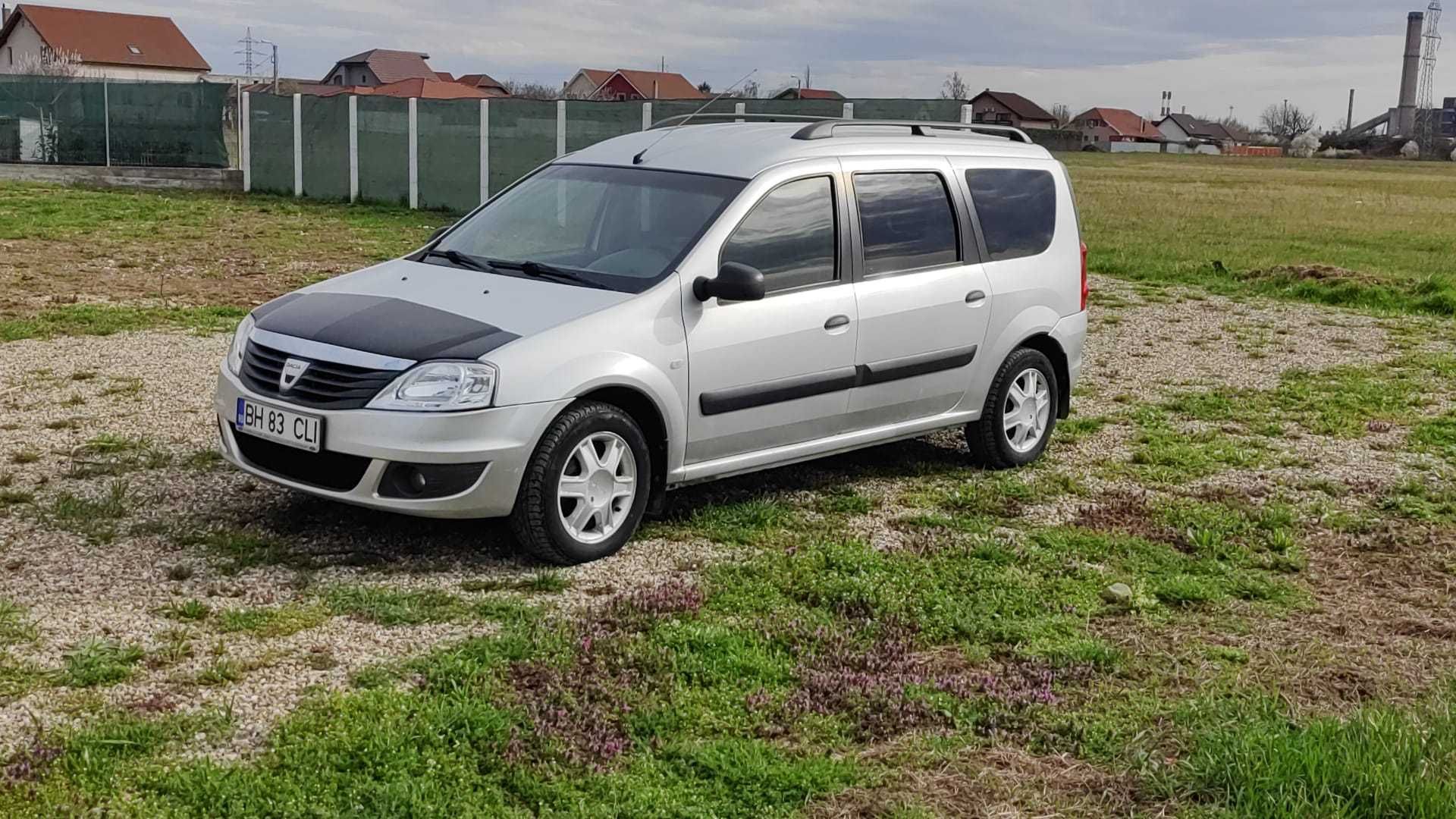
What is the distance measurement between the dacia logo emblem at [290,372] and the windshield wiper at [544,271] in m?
1.18

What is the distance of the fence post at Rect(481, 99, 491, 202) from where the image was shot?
25.0 m

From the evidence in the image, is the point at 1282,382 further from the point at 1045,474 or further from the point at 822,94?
the point at 822,94

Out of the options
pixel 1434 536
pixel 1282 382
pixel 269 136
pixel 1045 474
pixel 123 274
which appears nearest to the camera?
pixel 1434 536

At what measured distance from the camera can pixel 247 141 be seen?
1158 inches

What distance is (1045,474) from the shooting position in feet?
27.0

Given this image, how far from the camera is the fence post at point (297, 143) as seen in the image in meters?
28.3

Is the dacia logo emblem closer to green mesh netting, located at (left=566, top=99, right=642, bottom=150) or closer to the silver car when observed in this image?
the silver car

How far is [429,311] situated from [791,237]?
179 centimetres

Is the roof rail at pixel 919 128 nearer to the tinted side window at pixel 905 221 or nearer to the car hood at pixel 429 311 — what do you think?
the tinted side window at pixel 905 221

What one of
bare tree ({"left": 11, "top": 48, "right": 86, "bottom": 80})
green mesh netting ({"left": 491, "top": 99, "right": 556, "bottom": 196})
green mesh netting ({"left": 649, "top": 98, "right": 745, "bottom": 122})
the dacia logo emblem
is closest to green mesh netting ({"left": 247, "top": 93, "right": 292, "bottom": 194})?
green mesh netting ({"left": 491, "top": 99, "right": 556, "bottom": 196})

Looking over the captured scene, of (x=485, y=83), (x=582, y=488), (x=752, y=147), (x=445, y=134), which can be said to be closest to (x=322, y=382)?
(x=582, y=488)

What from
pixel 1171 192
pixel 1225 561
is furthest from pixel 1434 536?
pixel 1171 192

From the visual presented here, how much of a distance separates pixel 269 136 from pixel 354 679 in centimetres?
2621

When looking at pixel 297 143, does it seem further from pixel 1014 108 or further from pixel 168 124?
pixel 1014 108
